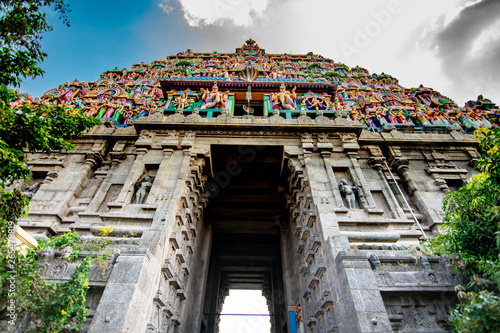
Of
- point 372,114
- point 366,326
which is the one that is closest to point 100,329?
point 366,326

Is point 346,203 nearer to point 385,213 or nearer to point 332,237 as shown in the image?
point 385,213

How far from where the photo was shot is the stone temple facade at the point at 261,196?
6.58 meters

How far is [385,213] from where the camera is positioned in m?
9.47

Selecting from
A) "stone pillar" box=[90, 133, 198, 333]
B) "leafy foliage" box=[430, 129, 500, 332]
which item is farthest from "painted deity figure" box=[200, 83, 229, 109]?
"leafy foliage" box=[430, 129, 500, 332]

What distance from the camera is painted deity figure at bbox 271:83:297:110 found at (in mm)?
13941

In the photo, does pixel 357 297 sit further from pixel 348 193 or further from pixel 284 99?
pixel 284 99

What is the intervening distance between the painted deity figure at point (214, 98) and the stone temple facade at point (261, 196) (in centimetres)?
8

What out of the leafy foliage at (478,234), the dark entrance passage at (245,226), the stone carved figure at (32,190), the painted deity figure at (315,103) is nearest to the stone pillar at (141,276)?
the dark entrance passage at (245,226)

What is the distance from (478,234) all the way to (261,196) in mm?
9375

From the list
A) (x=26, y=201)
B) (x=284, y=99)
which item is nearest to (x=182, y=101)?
(x=284, y=99)

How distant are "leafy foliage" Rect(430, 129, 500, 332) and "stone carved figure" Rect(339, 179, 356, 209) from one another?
9.83 ft

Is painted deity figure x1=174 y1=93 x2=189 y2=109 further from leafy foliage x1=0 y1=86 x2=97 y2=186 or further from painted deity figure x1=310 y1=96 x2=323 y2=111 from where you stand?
painted deity figure x1=310 y1=96 x2=323 y2=111

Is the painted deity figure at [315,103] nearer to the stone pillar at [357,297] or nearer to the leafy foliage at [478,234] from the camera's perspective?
the leafy foliage at [478,234]

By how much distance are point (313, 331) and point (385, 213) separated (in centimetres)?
478
